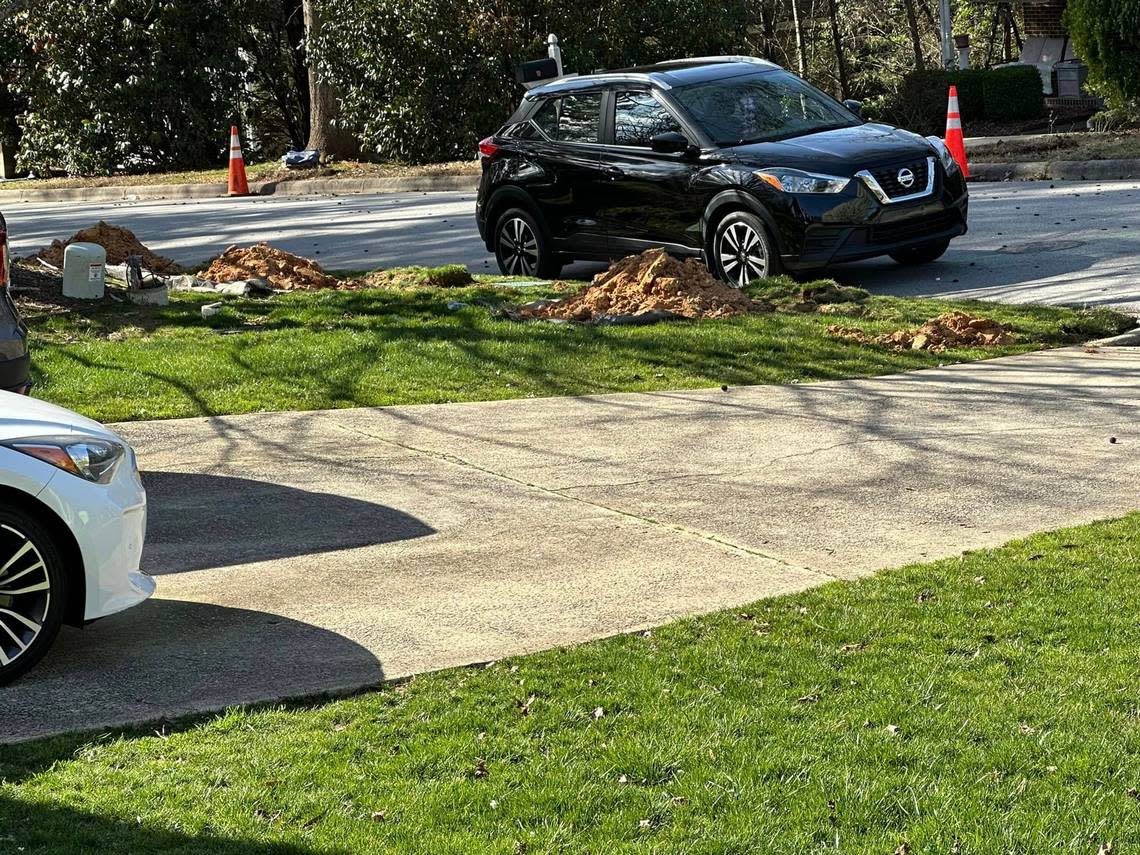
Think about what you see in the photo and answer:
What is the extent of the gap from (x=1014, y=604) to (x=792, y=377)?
4.68 metres

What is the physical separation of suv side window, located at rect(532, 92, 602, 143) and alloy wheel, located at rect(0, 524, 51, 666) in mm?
9402

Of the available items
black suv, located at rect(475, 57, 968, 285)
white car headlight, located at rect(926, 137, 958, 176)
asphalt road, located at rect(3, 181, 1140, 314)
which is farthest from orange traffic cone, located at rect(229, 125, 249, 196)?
white car headlight, located at rect(926, 137, 958, 176)

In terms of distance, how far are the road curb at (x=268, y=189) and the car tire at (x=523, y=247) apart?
29.7 ft

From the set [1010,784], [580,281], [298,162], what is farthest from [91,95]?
[1010,784]

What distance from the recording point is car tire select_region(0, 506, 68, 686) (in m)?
5.29

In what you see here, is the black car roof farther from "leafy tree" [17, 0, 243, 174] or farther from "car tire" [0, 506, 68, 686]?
"leafy tree" [17, 0, 243, 174]

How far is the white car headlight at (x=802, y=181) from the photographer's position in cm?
1259

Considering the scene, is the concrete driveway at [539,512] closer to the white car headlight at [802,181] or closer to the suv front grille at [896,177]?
the white car headlight at [802,181]

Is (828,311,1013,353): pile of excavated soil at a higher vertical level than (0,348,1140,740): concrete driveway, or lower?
higher

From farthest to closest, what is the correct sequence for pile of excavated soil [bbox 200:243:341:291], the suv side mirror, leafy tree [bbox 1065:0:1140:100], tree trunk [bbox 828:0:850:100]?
tree trunk [bbox 828:0:850:100], leafy tree [bbox 1065:0:1140:100], pile of excavated soil [bbox 200:243:341:291], the suv side mirror

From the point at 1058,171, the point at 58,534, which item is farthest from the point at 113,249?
the point at 1058,171

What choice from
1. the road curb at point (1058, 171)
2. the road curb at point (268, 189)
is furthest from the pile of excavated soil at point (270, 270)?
the road curb at point (268, 189)

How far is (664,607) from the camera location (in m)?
5.91

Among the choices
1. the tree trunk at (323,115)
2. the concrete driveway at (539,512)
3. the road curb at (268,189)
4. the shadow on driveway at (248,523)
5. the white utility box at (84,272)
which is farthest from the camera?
the tree trunk at (323,115)
